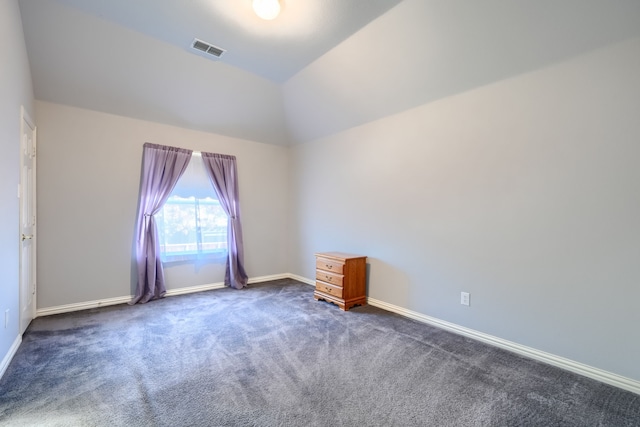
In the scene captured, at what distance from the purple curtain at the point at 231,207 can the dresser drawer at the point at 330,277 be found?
1384mm

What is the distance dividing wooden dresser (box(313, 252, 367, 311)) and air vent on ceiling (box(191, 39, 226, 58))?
2617 millimetres

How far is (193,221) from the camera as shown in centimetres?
412

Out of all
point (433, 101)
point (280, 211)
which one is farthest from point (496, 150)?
point (280, 211)

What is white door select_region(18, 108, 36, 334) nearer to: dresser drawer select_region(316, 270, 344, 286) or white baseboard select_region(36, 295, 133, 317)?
white baseboard select_region(36, 295, 133, 317)

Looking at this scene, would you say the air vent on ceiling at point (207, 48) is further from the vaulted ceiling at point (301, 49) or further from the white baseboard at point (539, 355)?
the white baseboard at point (539, 355)

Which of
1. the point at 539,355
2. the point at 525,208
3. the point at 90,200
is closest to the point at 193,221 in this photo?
the point at 90,200

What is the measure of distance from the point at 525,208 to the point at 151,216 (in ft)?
13.5

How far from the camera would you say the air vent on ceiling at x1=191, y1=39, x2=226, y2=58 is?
293 centimetres

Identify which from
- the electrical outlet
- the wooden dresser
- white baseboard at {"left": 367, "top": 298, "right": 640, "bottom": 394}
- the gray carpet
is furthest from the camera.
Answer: the wooden dresser

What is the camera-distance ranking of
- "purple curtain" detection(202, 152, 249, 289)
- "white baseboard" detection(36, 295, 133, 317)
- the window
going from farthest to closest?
"purple curtain" detection(202, 152, 249, 289) < the window < "white baseboard" detection(36, 295, 133, 317)

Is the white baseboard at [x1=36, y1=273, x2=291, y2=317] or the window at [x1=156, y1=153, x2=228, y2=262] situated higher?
the window at [x1=156, y1=153, x2=228, y2=262]

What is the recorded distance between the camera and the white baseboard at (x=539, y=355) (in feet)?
6.31

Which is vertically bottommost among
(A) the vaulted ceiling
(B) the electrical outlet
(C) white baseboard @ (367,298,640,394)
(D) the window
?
(C) white baseboard @ (367,298,640,394)

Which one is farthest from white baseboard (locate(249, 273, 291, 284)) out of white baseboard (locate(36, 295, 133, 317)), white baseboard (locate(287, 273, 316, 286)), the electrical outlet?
the electrical outlet
